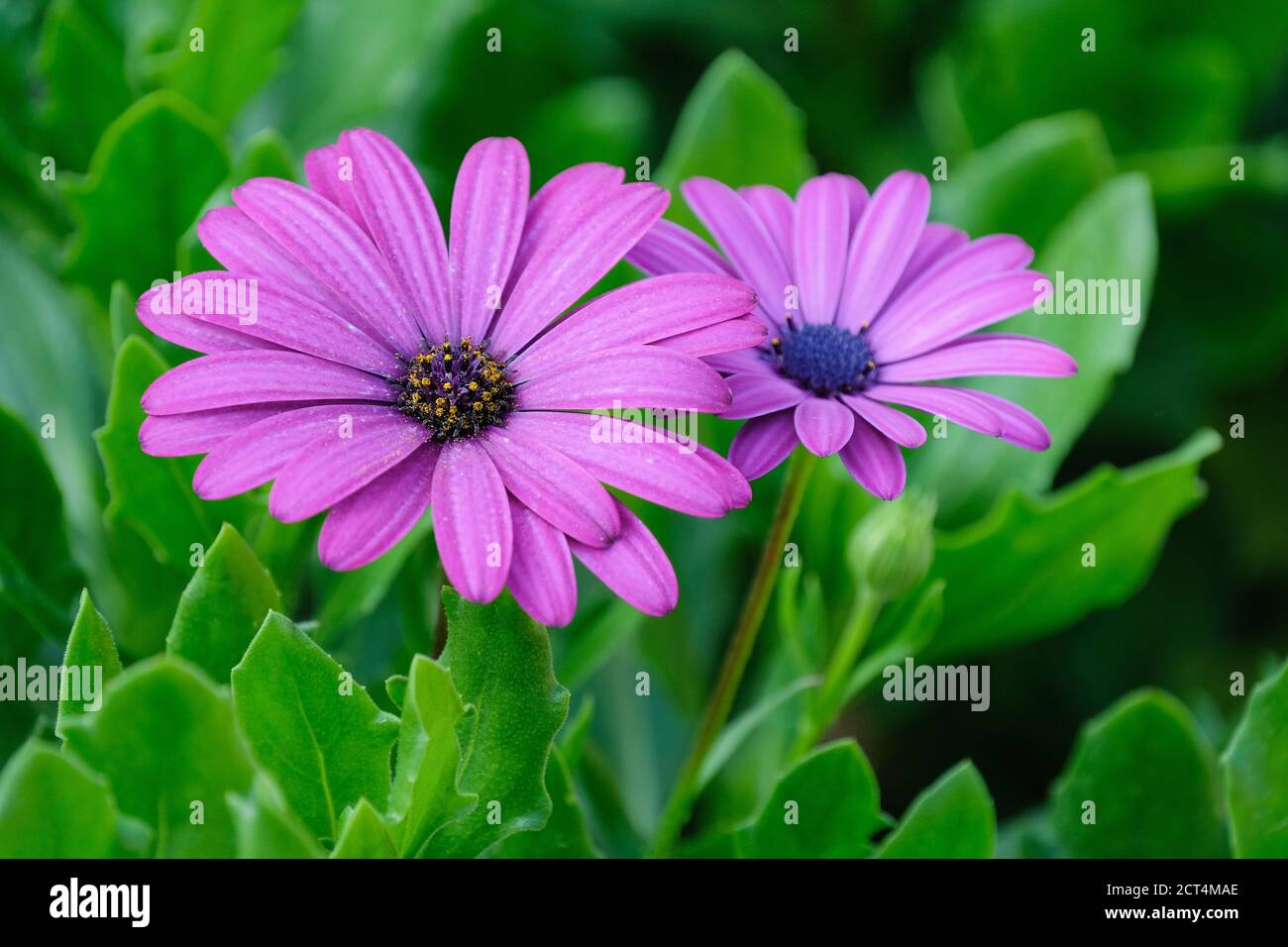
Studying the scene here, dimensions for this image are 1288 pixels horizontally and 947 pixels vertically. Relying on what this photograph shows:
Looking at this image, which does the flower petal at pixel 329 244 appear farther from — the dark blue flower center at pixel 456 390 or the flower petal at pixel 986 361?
the flower petal at pixel 986 361

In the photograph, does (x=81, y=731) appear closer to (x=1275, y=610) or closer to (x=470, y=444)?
(x=470, y=444)

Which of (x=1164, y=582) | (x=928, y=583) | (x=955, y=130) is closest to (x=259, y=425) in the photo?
(x=928, y=583)

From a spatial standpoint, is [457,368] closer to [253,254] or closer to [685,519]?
[253,254]

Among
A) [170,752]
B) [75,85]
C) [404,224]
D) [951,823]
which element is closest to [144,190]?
[75,85]

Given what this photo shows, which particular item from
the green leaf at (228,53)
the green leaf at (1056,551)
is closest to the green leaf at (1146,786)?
the green leaf at (1056,551)

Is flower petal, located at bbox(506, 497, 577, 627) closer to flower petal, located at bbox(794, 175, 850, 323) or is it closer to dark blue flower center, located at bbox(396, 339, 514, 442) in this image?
dark blue flower center, located at bbox(396, 339, 514, 442)

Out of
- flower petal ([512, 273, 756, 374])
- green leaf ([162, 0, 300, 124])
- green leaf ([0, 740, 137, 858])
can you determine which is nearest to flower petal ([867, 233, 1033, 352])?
flower petal ([512, 273, 756, 374])
